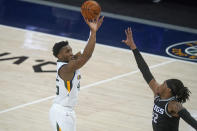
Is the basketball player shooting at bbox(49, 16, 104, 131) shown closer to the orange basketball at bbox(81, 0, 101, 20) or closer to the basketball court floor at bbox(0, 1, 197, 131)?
the orange basketball at bbox(81, 0, 101, 20)

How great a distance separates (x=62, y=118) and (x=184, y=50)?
7.03 meters

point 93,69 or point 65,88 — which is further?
point 93,69

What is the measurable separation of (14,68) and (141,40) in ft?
13.2

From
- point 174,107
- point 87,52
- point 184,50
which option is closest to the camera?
point 174,107

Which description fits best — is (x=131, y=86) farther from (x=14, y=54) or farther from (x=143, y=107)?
(x=14, y=54)

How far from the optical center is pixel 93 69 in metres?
10.8

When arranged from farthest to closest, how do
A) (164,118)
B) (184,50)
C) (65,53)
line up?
1. (184,50)
2. (65,53)
3. (164,118)

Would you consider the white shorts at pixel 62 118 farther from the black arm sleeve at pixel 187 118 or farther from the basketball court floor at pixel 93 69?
the basketball court floor at pixel 93 69

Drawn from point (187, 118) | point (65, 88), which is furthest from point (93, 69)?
point (187, 118)

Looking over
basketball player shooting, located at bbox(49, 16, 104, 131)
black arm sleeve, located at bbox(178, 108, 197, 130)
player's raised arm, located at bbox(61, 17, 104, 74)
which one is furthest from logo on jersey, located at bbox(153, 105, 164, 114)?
basketball player shooting, located at bbox(49, 16, 104, 131)

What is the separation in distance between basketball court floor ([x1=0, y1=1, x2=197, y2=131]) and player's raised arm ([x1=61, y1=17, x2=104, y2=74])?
2.51m

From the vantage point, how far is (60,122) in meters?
6.08

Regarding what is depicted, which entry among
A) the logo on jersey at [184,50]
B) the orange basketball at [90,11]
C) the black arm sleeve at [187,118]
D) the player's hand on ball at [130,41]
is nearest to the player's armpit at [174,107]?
the black arm sleeve at [187,118]

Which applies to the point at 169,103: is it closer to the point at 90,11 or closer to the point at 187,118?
the point at 187,118
